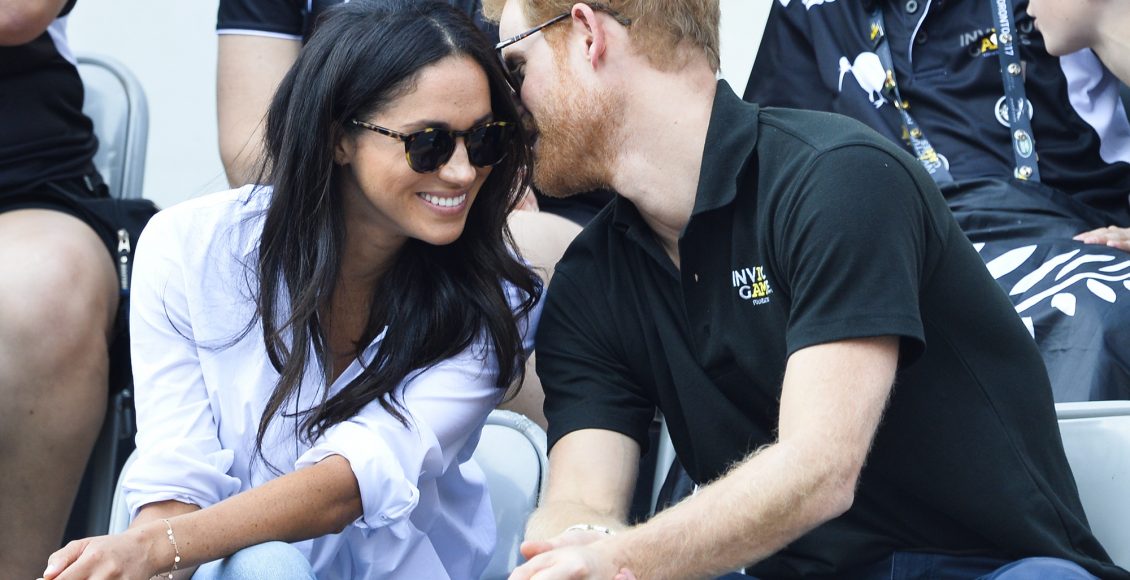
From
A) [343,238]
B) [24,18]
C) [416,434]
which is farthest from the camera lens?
[24,18]

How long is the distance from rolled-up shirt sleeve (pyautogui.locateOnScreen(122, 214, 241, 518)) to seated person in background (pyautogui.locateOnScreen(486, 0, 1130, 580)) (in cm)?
51

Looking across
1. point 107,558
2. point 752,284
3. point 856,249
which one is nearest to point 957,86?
point 752,284

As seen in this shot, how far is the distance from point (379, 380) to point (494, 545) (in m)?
0.38

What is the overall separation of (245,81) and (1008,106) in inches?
63.6

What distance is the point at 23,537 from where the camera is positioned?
245cm

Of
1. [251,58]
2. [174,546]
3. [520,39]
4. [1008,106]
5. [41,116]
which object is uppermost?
[520,39]

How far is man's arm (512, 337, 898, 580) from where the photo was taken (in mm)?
1644

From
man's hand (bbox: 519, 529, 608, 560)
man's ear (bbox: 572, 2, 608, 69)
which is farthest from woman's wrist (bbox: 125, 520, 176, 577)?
man's ear (bbox: 572, 2, 608, 69)

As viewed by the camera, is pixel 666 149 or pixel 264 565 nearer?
pixel 264 565

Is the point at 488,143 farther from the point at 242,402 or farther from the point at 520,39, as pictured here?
the point at 242,402

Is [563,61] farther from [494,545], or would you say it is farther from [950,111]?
[950,111]

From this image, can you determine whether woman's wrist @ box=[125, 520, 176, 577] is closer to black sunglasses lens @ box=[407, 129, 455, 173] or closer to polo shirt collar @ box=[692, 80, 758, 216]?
black sunglasses lens @ box=[407, 129, 455, 173]

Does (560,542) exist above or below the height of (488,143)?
below

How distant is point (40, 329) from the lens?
2.45 m
